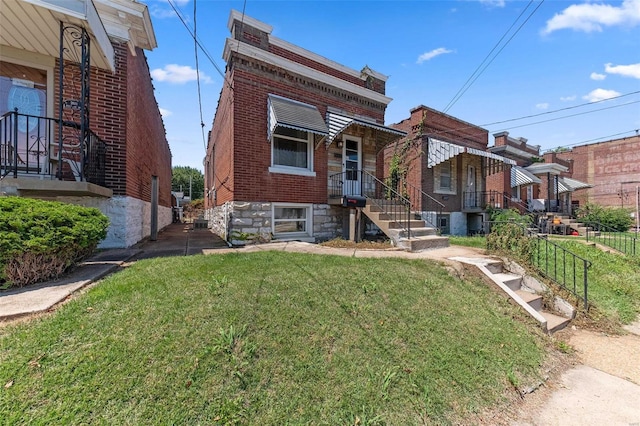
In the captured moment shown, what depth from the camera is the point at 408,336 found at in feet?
11.0

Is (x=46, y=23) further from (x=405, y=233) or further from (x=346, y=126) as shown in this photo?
(x=405, y=233)

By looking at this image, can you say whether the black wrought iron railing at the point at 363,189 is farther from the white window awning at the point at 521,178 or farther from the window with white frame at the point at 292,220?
the white window awning at the point at 521,178

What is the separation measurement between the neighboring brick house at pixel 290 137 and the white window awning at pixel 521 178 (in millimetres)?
12524

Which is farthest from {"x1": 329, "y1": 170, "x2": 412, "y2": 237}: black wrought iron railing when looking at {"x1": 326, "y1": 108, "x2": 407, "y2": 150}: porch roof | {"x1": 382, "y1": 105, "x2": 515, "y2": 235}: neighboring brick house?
{"x1": 382, "y1": 105, "x2": 515, "y2": 235}: neighboring brick house

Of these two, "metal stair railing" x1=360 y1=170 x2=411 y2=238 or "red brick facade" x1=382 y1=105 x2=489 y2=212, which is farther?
"red brick facade" x1=382 y1=105 x2=489 y2=212

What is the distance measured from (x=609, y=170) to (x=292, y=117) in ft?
124

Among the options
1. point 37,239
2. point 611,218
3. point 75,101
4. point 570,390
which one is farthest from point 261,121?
point 611,218

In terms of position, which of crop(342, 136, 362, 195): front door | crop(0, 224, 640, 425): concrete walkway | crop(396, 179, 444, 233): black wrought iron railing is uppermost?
crop(342, 136, 362, 195): front door

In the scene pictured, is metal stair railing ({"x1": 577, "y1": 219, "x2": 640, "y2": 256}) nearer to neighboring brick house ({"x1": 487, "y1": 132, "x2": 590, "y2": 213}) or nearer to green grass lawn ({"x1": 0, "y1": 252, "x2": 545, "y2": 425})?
neighboring brick house ({"x1": 487, "y1": 132, "x2": 590, "y2": 213})

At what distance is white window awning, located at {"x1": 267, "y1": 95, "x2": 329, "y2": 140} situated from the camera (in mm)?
7949

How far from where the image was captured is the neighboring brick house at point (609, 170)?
27.7 m

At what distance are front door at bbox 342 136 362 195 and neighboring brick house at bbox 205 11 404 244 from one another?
0.04 metres

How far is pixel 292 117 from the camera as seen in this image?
322 inches

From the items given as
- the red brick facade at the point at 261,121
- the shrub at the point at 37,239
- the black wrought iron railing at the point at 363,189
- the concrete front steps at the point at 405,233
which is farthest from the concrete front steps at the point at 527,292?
the shrub at the point at 37,239
